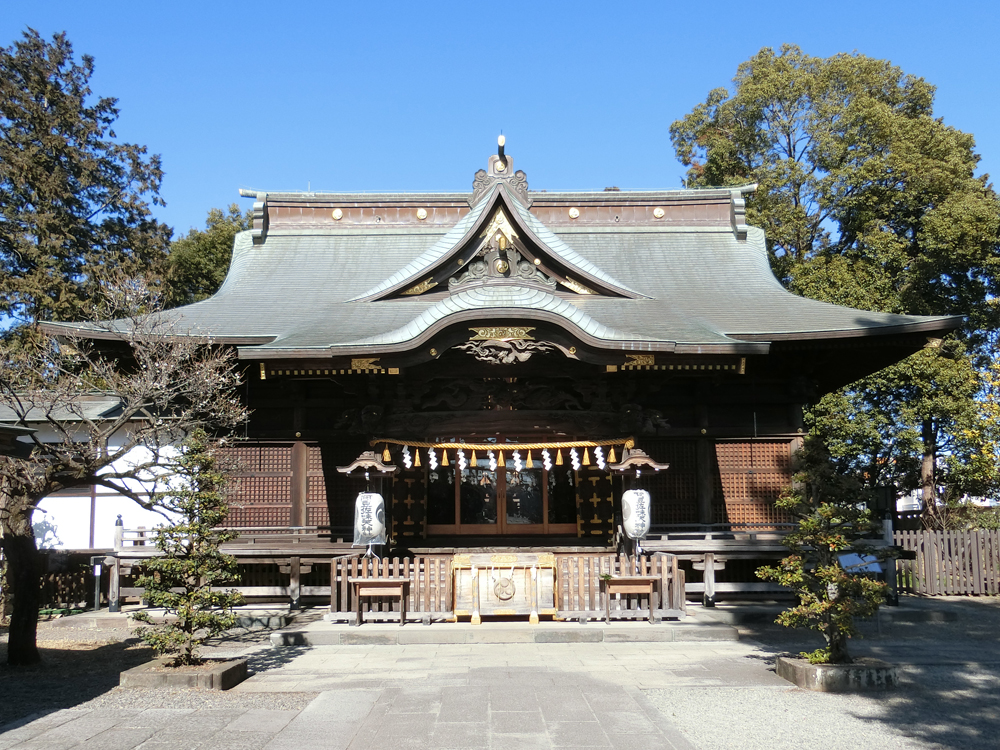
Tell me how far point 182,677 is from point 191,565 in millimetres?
1170

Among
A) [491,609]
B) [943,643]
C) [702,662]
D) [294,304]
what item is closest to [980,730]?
[702,662]

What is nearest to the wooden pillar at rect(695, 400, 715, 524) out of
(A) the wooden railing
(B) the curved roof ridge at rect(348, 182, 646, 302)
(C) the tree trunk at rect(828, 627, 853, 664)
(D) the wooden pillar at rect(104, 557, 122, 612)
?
(B) the curved roof ridge at rect(348, 182, 646, 302)

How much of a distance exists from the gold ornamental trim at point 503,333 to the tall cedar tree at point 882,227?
12572mm

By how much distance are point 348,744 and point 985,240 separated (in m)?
23.9

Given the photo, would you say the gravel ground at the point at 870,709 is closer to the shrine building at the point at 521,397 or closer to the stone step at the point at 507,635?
the stone step at the point at 507,635

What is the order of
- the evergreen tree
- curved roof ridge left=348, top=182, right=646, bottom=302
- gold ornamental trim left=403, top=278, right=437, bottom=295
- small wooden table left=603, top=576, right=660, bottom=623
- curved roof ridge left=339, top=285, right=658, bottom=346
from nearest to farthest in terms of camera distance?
the evergreen tree < small wooden table left=603, top=576, right=660, bottom=623 < curved roof ridge left=339, top=285, right=658, bottom=346 < curved roof ridge left=348, top=182, right=646, bottom=302 < gold ornamental trim left=403, top=278, right=437, bottom=295

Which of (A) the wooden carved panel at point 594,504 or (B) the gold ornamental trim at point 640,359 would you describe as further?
(A) the wooden carved panel at point 594,504

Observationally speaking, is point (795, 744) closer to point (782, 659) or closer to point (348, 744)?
point (782, 659)

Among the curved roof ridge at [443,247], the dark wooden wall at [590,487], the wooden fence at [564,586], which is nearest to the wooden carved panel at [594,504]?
the dark wooden wall at [590,487]

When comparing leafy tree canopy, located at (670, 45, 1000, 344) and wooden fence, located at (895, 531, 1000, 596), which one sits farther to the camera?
leafy tree canopy, located at (670, 45, 1000, 344)

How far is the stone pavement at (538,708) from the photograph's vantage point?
6461mm

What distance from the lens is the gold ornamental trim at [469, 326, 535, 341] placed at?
12.3 metres

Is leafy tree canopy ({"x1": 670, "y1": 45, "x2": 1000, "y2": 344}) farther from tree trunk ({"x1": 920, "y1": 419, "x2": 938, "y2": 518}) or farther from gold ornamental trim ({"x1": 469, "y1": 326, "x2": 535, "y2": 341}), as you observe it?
gold ornamental trim ({"x1": 469, "y1": 326, "x2": 535, "y2": 341})

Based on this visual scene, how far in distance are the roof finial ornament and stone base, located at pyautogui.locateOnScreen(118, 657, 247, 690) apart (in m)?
9.93
